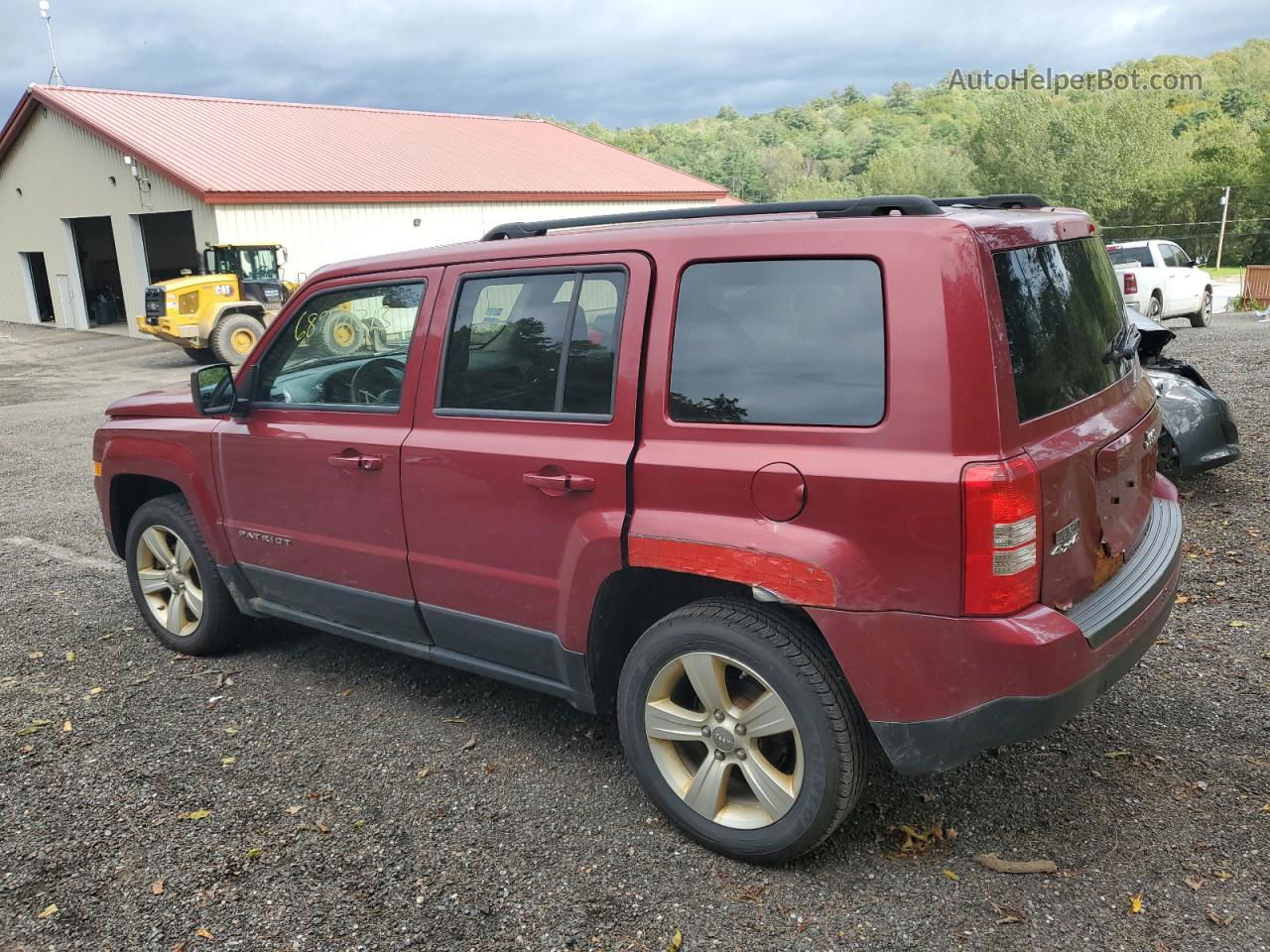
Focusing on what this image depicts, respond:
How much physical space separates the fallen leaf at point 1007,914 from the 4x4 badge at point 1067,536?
990mm

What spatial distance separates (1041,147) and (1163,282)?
1719 inches

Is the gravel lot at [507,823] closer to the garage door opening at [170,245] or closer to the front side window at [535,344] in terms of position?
the front side window at [535,344]

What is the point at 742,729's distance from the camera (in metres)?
2.97

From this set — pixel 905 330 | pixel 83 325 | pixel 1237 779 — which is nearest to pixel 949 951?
pixel 1237 779

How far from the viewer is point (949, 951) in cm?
262

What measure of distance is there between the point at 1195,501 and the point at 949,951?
497 cm

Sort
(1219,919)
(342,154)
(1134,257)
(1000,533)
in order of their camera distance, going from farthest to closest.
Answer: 1. (342,154)
2. (1134,257)
3. (1219,919)
4. (1000,533)

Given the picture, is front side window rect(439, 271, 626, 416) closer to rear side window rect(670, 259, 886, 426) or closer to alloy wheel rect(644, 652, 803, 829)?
rear side window rect(670, 259, 886, 426)

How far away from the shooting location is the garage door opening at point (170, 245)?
3419 cm

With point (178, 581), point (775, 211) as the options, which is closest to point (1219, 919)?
point (775, 211)

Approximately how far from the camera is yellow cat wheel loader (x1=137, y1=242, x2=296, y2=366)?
802 inches

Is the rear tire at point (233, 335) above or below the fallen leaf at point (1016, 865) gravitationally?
above

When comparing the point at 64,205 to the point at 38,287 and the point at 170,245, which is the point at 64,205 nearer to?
the point at 38,287

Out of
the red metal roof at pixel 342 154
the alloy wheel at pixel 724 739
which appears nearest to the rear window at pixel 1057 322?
the alloy wheel at pixel 724 739
